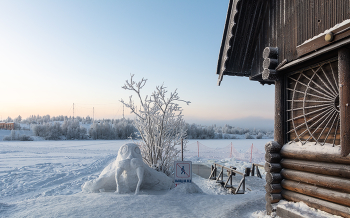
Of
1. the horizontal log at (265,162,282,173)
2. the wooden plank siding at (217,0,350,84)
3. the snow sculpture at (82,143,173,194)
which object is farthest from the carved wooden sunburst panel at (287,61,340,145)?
the snow sculpture at (82,143,173,194)

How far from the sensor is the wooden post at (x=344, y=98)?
3588 millimetres

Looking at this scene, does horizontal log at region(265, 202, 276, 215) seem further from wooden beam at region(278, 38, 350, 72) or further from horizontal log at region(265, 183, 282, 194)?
wooden beam at region(278, 38, 350, 72)

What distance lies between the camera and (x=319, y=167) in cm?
406

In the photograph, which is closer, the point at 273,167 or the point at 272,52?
the point at 273,167

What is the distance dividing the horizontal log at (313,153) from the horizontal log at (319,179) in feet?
0.96

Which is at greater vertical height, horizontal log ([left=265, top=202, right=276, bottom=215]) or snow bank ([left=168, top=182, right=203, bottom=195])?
horizontal log ([left=265, top=202, right=276, bottom=215])

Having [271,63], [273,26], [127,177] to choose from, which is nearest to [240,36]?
[273,26]

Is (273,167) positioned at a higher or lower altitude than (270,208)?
higher

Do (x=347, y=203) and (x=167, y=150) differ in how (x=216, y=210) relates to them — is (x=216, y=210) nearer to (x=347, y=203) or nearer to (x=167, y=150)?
(x=347, y=203)

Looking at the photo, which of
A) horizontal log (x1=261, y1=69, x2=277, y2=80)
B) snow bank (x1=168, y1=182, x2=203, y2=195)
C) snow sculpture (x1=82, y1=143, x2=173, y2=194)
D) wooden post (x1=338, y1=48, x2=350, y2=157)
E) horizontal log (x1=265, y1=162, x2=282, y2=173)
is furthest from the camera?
snow bank (x1=168, y1=182, x2=203, y2=195)

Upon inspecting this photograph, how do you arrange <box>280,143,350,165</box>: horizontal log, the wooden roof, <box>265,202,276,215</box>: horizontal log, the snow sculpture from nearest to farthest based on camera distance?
<box>280,143,350,165</box>: horizontal log, <box>265,202,276,215</box>: horizontal log, the wooden roof, the snow sculpture

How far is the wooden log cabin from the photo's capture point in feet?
12.0

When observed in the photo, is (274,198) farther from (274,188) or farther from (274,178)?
(274,178)

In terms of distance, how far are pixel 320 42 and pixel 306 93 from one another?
1007mm
